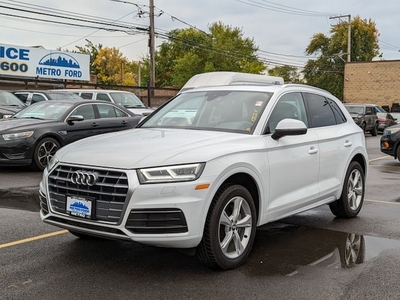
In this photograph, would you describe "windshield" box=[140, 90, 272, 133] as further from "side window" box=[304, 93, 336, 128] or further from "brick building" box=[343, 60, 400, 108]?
"brick building" box=[343, 60, 400, 108]

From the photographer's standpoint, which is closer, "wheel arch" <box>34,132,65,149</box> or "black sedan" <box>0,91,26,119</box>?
"wheel arch" <box>34,132,65,149</box>

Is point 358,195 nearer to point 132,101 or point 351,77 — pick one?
point 132,101

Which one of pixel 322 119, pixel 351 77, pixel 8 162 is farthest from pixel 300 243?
pixel 351 77

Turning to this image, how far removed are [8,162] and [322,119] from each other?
6908 millimetres

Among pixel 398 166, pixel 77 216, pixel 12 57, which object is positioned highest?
pixel 12 57

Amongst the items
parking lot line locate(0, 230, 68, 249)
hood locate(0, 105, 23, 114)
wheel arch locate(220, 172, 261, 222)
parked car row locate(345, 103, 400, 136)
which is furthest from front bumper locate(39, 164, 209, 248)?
parked car row locate(345, 103, 400, 136)

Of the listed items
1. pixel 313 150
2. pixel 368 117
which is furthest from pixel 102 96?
pixel 368 117

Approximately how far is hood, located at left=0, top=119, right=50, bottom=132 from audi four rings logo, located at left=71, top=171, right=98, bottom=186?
22.2ft

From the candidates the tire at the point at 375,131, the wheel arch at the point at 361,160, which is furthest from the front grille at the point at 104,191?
the tire at the point at 375,131

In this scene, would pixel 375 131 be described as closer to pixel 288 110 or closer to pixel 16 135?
pixel 16 135

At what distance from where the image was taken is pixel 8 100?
1562 cm

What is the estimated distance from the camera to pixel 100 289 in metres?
3.97

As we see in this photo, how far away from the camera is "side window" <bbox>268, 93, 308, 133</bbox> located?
17.4 feet

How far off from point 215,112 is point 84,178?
1820 millimetres
